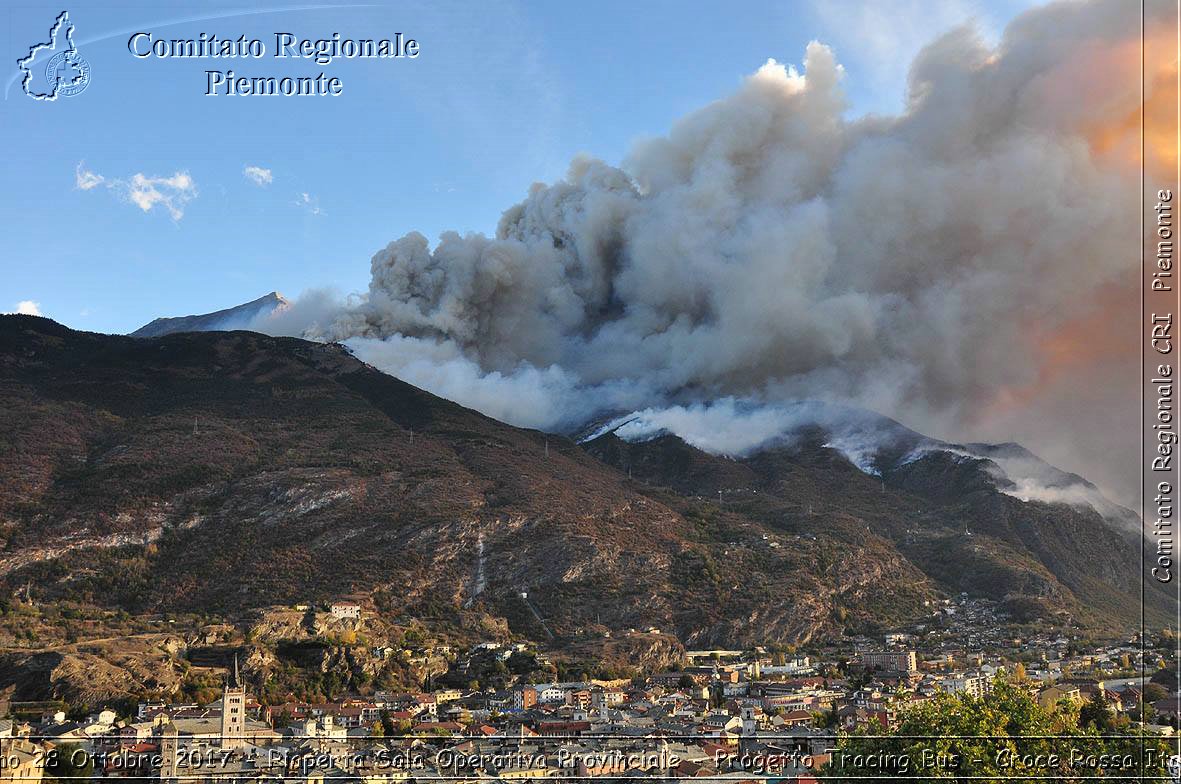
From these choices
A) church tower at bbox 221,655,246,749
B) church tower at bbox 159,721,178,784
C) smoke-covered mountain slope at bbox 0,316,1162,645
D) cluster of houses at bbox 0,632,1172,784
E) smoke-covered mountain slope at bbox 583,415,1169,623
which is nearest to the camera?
church tower at bbox 159,721,178,784

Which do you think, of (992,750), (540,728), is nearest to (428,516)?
(540,728)

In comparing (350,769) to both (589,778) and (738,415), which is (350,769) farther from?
(738,415)

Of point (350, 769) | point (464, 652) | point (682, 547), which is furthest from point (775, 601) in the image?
point (350, 769)

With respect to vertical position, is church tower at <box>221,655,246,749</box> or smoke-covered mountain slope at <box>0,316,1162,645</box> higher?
smoke-covered mountain slope at <box>0,316,1162,645</box>

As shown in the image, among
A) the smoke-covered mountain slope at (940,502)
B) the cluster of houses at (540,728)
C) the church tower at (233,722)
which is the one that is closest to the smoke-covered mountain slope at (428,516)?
the smoke-covered mountain slope at (940,502)

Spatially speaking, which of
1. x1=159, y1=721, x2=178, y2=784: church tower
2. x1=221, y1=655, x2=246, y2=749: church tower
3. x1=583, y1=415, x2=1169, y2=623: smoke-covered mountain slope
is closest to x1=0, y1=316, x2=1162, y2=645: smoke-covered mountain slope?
x1=583, y1=415, x2=1169, y2=623: smoke-covered mountain slope

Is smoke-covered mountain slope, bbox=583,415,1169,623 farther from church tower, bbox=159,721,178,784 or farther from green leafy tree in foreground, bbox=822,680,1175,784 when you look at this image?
church tower, bbox=159,721,178,784

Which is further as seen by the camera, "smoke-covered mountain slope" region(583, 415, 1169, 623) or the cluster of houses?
"smoke-covered mountain slope" region(583, 415, 1169, 623)
